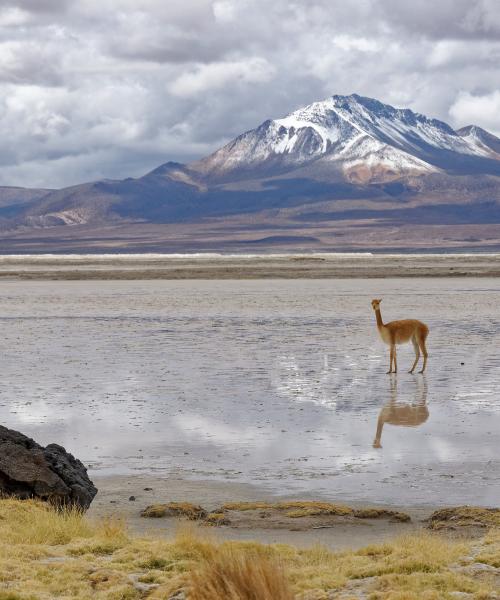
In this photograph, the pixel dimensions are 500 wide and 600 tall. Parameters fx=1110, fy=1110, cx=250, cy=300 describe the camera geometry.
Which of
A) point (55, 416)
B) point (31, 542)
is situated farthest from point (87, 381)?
point (31, 542)

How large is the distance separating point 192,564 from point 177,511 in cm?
212

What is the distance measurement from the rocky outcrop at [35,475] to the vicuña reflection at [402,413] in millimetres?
4437

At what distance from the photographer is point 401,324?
20.2m

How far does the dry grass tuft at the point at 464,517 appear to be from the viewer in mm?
9938

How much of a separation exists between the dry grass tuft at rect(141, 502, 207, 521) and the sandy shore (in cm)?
11

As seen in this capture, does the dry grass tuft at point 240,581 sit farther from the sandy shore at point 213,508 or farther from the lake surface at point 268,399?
the lake surface at point 268,399

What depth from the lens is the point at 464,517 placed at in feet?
33.2

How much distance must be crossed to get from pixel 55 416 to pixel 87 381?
324cm

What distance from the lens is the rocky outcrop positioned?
1045 centimetres

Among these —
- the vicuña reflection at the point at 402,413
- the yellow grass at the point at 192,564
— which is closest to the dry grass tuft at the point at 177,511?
the yellow grass at the point at 192,564

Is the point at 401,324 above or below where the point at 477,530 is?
above

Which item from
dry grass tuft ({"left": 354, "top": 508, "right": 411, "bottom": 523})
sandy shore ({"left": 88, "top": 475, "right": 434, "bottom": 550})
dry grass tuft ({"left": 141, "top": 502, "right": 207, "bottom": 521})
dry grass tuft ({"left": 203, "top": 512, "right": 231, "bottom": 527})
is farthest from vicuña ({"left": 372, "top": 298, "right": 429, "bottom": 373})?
dry grass tuft ({"left": 203, "top": 512, "right": 231, "bottom": 527})

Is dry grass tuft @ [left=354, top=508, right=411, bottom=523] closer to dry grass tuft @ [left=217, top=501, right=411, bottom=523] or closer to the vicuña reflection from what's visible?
dry grass tuft @ [left=217, top=501, right=411, bottom=523]

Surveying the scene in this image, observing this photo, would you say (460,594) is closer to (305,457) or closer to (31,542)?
(31,542)
